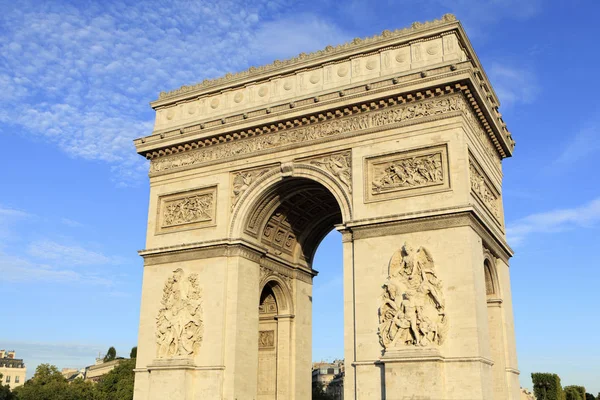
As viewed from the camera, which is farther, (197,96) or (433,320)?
(197,96)

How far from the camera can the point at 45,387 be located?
60.3m

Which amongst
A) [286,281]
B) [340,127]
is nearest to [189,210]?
[286,281]

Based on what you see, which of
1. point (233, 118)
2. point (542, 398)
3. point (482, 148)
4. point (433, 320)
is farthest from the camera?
point (542, 398)

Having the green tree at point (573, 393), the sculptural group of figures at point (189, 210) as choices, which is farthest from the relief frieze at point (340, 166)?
the green tree at point (573, 393)

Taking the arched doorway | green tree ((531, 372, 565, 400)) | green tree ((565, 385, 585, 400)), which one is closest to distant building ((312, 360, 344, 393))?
green tree ((565, 385, 585, 400))

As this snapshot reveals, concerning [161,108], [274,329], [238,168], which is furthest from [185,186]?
[274,329]

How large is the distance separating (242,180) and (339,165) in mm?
3796

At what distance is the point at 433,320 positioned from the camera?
18.1 m

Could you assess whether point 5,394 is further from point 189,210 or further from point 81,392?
point 189,210

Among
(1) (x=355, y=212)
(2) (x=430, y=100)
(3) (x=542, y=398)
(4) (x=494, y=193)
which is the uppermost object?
(2) (x=430, y=100)

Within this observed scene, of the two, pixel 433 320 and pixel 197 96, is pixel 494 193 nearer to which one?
pixel 433 320

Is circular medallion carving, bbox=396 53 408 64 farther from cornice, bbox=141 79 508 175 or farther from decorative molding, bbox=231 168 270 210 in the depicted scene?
decorative molding, bbox=231 168 270 210

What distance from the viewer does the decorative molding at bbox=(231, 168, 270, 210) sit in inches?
896

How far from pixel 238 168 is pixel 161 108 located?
17.2 ft
